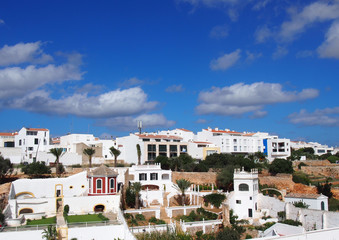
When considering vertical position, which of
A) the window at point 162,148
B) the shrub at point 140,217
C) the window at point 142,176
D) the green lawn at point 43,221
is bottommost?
the shrub at point 140,217

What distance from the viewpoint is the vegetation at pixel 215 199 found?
39.1m

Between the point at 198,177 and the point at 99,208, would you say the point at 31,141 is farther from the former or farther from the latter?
the point at 198,177

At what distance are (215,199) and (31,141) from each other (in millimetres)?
35193

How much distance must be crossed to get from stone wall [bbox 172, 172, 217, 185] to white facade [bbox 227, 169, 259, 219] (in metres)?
8.51

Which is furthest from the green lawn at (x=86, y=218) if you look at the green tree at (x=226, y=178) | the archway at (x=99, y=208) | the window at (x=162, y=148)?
the window at (x=162, y=148)

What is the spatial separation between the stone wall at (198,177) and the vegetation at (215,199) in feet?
21.5

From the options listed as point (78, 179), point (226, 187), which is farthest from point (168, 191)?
point (78, 179)

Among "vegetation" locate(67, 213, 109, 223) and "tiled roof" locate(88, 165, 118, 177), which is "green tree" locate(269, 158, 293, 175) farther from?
"vegetation" locate(67, 213, 109, 223)

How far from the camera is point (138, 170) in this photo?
144ft

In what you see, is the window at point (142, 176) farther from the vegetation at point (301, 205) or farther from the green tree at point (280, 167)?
the green tree at point (280, 167)

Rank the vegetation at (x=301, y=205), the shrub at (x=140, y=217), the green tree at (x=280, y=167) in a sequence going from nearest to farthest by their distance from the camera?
1. the vegetation at (x=301, y=205)
2. the shrub at (x=140, y=217)
3. the green tree at (x=280, y=167)

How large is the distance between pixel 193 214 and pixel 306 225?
11.3 m

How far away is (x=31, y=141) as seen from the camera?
58375 mm

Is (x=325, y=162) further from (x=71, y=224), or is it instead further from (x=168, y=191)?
(x=71, y=224)
